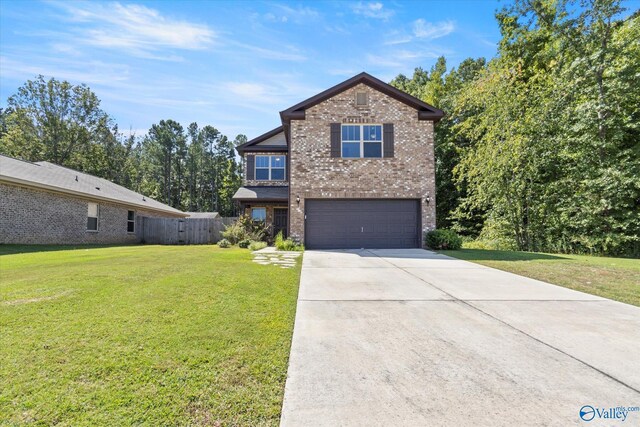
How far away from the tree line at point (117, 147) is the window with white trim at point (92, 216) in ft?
65.0

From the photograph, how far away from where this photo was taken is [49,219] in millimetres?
13039

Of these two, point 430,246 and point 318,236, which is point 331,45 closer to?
point 318,236

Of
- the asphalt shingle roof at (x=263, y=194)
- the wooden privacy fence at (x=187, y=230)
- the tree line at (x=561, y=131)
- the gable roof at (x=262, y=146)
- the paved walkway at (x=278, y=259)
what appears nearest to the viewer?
the paved walkway at (x=278, y=259)

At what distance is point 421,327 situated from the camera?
3.32m

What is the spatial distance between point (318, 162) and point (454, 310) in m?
8.91

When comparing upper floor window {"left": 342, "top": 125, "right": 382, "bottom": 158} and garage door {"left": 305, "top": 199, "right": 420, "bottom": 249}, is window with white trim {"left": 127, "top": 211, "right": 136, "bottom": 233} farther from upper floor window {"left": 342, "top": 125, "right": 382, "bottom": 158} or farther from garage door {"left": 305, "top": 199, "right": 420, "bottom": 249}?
upper floor window {"left": 342, "top": 125, "right": 382, "bottom": 158}

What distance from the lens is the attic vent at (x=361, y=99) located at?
12180 mm

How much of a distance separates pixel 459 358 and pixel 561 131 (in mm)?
13723

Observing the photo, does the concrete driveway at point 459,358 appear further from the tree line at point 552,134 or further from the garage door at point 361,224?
the tree line at point 552,134

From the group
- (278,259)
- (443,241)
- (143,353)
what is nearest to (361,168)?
(443,241)

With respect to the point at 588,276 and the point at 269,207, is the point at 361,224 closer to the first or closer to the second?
the point at 269,207

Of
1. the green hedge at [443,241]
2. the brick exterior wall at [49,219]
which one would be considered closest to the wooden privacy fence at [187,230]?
the brick exterior wall at [49,219]

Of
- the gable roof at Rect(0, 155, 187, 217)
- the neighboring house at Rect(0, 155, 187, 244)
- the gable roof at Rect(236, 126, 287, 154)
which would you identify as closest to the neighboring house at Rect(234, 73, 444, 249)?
the gable roof at Rect(236, 126, 287, 154)

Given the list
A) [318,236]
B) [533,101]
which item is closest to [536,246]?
[533,101]
